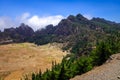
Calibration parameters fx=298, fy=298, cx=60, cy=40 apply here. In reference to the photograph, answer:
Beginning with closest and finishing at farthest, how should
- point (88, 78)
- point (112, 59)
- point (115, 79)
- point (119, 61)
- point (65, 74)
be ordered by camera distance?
point (115, 79) → point (88, 78) → point (119, 61) → point (112, 59) → point (65, 74)

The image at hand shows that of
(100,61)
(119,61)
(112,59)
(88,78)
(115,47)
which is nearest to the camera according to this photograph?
(88,78)

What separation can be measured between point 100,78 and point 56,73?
31.8 m

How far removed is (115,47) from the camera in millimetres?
103375

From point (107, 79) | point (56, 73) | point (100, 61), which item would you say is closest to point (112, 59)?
point (100, 61)

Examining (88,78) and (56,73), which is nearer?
(88,78)

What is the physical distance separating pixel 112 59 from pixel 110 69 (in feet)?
48.2

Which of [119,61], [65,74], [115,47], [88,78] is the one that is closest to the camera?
[88,78]

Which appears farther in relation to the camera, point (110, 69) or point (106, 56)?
point (106, 56)

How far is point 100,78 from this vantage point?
202ft

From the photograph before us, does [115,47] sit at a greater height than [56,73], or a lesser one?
greater

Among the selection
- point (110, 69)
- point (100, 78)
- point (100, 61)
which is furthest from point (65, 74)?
point (100, 78)

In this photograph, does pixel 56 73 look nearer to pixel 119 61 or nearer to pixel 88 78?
pixel 119 61

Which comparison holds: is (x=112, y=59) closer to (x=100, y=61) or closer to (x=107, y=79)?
(x=100, y=61)

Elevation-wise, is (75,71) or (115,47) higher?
(115,47)
